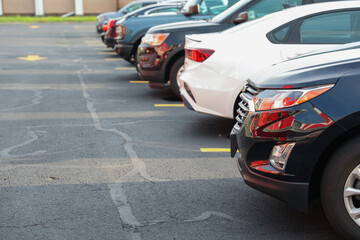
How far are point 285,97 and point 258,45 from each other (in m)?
2.88

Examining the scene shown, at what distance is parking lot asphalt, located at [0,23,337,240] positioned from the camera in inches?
164

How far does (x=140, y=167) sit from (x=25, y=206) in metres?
1.48

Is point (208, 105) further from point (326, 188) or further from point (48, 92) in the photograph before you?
point (48, 92)

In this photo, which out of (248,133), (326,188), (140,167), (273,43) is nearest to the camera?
(326,188)

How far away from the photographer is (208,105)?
682 cm

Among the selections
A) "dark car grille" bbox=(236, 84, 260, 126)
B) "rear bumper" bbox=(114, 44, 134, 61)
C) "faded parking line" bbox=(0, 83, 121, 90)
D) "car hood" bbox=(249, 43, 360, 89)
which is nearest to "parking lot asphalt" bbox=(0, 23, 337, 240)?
"faded parking line" bbox=(0, 83, 121, 90)

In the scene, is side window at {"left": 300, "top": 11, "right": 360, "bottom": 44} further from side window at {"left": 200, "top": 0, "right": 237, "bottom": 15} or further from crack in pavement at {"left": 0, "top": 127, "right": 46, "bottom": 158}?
side window at {"left": 200, "top": 0, "right": 237, "bottom": 15}

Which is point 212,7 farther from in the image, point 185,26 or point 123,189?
point 123,189

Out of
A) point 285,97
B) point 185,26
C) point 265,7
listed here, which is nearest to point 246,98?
point 285,97

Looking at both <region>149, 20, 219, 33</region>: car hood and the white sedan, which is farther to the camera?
<region>149, 20, 219, 33</region>: car hood

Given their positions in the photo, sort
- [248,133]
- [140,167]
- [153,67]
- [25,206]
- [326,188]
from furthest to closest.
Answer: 1. [153,67]
2. [140,167]
3. [25,206]
4. [248,133]
5. [326,188]

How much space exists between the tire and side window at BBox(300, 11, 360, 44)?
3.07 meters

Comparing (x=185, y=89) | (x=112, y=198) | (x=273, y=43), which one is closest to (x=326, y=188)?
(x=112, y=198)

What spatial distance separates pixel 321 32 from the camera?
253 inches
